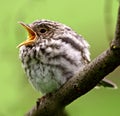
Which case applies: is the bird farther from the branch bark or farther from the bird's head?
the branch bark

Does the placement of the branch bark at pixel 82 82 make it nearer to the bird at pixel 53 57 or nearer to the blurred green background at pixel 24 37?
the blurred green background at pixel 24 37

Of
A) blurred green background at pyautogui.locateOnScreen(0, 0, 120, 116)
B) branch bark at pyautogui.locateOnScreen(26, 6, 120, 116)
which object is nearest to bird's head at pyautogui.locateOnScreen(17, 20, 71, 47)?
blurred green background at pyautogui.locateOnScreen(0, 0, 120, 116)

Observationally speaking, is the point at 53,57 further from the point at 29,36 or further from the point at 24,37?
the point at 29,36

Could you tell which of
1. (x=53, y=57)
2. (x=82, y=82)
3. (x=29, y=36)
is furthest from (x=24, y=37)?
(x=82, y=82)

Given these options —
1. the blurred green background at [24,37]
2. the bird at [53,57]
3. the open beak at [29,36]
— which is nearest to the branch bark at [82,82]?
the blurred green background at [24,37]

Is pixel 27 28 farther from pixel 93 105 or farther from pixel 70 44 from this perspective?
pixel 93 105
